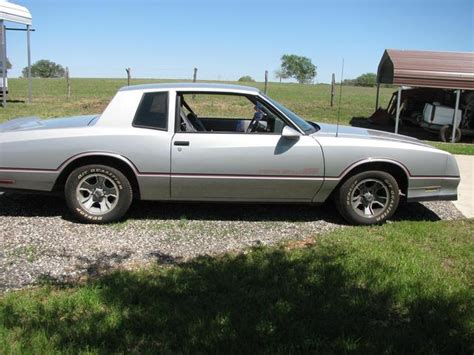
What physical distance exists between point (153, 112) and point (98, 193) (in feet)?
3.48

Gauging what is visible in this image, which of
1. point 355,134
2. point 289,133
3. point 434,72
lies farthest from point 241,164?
Result: point 434,72

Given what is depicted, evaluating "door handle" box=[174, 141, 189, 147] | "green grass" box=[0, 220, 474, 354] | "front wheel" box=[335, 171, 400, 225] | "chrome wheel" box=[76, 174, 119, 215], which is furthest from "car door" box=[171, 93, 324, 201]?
"green grass" box=[0, 220, 474, 354]

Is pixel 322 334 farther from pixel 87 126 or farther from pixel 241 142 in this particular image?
pixel 87 126

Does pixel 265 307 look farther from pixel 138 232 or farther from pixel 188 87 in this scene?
pixel 188 87

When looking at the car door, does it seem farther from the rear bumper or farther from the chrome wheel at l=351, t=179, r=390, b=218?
the rear bumper

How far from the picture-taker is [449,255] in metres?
4.84

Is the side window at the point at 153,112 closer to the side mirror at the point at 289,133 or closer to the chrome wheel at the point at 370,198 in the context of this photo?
the side mirror at the point at 289,133

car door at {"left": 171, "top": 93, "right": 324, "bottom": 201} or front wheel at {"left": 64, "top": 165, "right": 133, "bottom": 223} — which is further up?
car door at {"left": 171, "top": 93, "right": 324, "bottom": 201}

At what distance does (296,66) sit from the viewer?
127438 mm

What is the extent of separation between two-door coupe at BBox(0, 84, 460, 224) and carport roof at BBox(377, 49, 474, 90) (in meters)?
9.47

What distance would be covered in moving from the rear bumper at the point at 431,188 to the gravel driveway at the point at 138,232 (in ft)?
1.84

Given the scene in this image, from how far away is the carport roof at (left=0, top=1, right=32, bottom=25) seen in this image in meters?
17.6

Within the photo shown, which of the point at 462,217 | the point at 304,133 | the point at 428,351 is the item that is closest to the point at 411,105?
the point at 462,217

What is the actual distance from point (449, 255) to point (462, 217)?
1.72 m
